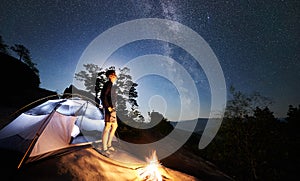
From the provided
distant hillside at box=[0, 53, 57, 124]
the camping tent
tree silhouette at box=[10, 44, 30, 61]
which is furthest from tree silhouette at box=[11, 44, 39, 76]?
the camping tent

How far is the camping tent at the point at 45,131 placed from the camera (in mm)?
4203

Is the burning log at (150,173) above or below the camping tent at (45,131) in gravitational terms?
below

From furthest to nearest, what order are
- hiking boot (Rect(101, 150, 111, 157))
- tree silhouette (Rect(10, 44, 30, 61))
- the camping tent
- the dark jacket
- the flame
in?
1. tree silhouette (Rect(10, 44, 30, 61))
2. hiking boot (Rect(101, 150, 111, 157))
3. the dark jacket
4. the flame
5. the camping tent

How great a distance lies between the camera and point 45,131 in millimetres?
4543

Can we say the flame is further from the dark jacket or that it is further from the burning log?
the dark jacket

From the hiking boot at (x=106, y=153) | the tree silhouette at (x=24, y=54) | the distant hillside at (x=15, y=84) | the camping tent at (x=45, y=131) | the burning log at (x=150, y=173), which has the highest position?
the tree silhouette at (x=24, y=54)

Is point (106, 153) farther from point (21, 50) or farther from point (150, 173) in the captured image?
point (21, 50)

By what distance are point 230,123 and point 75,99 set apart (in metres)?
14.2

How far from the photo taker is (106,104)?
16.0ft

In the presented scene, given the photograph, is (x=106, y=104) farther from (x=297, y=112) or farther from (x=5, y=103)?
(x=297, y=112)

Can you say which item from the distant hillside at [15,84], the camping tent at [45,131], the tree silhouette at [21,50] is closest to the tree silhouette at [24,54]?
the tree silhouette at [21,50]

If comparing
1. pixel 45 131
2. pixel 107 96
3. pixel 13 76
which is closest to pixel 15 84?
pixel 13 76

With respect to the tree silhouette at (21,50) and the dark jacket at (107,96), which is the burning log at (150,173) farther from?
the tree silhouette at (21,50)

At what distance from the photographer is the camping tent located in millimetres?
4203
